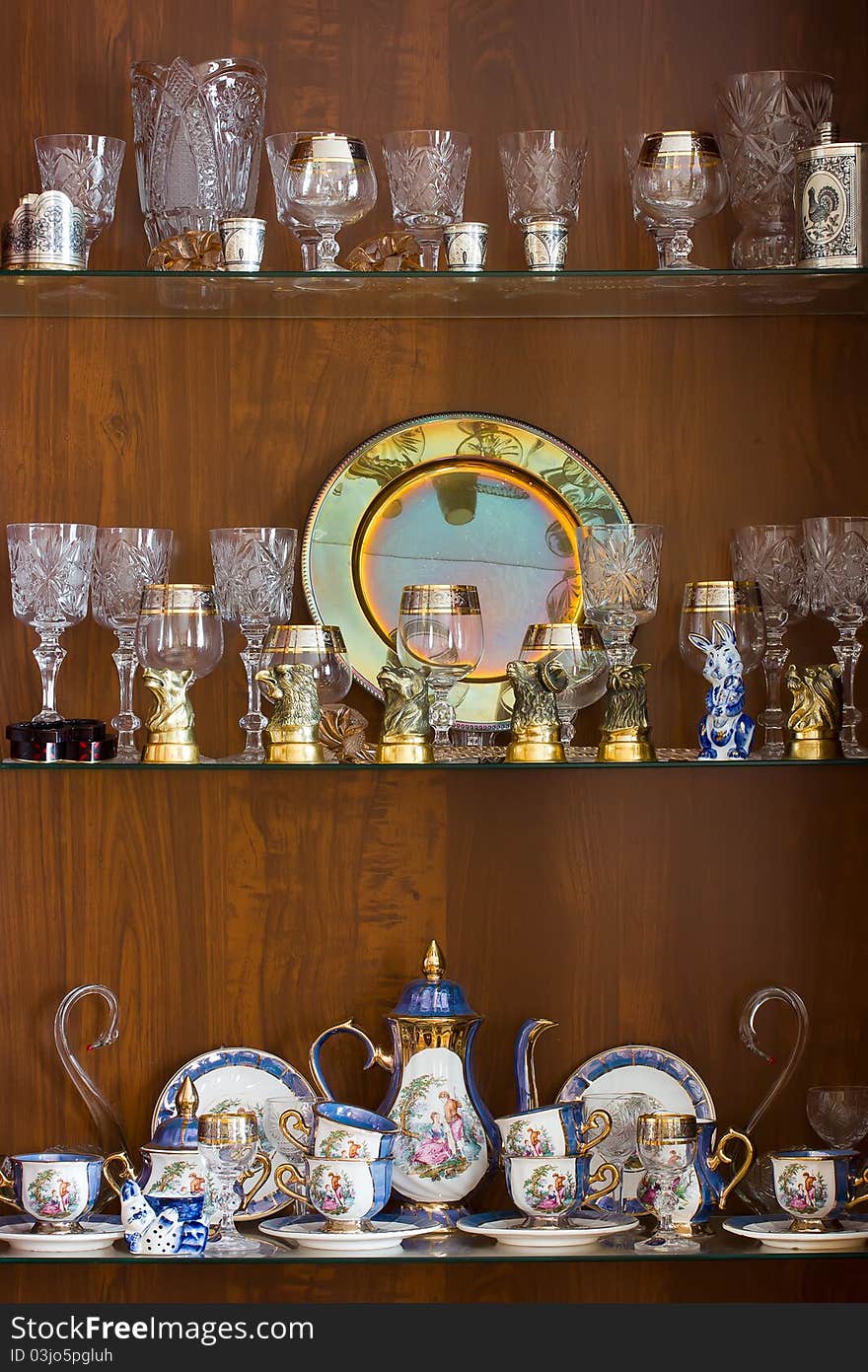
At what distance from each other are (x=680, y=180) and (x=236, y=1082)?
3.77ft

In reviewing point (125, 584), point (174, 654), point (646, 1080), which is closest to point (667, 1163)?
point (646, 1080)

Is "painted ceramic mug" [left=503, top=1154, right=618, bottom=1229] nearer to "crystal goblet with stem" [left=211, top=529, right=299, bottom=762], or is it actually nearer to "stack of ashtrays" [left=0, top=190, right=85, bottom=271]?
"crystal goblet with stem" [left=211, top=529, right=299, bottom=762]

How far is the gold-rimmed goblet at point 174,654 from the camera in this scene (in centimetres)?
176

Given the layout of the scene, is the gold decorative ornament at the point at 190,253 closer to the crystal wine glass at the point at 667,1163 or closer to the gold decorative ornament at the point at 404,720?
the gold decorative ornament at the point at 404,720

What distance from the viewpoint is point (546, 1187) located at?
1711 millimetres

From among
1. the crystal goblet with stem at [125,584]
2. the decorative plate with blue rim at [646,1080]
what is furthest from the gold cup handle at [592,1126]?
the crystal goblet with stem at [125,584]

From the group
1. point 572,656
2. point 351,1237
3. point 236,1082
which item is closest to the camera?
point 351,1237

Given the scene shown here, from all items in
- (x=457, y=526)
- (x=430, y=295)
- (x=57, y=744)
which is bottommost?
(x=57, y=744)

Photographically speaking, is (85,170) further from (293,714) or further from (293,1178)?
(293,1178)

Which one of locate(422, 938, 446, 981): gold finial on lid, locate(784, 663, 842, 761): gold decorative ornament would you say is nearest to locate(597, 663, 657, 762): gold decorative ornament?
locate(784, 663, 842, 761): gold decorative ornament

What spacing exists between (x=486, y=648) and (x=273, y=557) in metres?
0.29

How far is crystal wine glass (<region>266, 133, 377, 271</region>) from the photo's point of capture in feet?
5.75

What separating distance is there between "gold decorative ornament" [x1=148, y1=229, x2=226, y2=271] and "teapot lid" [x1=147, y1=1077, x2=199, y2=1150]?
91 centimetres

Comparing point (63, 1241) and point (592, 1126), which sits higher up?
point (592, 1126)
